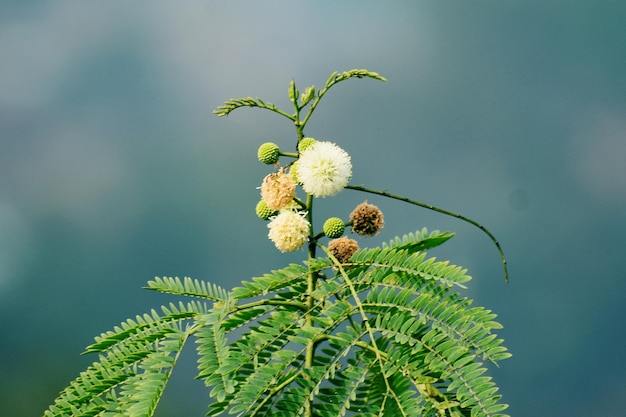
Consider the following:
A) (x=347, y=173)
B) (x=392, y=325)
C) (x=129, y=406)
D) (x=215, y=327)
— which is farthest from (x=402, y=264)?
(x=129, y=406)

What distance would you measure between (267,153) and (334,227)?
38 centimetres

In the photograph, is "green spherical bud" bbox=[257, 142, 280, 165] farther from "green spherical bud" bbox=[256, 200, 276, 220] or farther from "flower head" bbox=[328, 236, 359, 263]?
"flower head" bbox=[328, 236, 359, 263]

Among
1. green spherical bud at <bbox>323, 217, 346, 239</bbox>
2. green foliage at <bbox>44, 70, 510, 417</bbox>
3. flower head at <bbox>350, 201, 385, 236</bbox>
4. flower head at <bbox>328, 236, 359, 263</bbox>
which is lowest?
green foliage at <bbox>44, 70, 510, 417</bbox>

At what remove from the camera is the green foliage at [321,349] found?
7.32 ft

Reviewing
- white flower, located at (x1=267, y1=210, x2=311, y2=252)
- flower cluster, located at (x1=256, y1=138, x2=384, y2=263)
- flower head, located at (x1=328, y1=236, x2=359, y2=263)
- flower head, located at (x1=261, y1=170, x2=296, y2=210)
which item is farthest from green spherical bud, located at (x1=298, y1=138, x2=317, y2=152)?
flower head, located at (x1=328, y1=236, x2=359, y2=263)

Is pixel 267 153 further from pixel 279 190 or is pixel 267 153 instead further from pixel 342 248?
pixel 342 248

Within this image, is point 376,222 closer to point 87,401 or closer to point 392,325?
point 392,325

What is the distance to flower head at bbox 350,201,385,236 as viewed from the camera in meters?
2.88

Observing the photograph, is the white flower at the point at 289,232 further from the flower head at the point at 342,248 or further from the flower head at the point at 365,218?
the flower head at the point at 365,218

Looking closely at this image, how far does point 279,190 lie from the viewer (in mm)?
2764

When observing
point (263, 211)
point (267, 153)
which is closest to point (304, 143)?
point (267, 153)

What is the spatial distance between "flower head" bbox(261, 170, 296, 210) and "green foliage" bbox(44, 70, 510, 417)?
0.13 metres

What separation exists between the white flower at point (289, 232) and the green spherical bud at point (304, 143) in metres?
0.26

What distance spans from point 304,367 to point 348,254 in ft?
1.86
